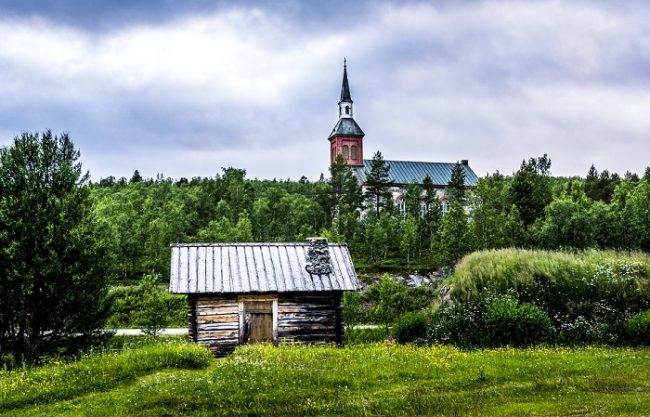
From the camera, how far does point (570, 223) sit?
54844 mm

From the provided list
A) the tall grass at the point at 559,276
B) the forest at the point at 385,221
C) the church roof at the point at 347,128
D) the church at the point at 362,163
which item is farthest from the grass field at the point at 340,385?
the church roof at the point at 347,128

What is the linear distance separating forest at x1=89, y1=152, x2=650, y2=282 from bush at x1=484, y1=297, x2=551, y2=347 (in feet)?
86.7

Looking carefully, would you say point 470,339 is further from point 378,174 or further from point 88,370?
point 378,174

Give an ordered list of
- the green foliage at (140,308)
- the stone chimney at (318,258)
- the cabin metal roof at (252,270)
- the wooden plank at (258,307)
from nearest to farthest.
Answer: the cabin metal roof at (252,270) < the wooden plank at (258,307) < the stone chimney at (318,258) < the green foliage at (140,308)

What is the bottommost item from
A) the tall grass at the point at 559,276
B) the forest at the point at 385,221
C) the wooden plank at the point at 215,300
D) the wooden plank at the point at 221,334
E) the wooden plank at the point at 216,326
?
the wooden plank at the point at 221,334

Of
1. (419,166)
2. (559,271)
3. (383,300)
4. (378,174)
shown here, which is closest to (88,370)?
(559,271)

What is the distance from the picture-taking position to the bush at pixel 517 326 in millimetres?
21234

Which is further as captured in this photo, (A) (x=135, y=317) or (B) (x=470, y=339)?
(A) (x=135, y=317)

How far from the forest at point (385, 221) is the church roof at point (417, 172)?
9161 mm

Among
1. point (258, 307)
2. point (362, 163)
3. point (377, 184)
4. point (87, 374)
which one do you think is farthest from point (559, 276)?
point (362, 163)

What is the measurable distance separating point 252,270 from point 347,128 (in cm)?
7512

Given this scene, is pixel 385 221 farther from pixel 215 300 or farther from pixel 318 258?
pixel 215 300

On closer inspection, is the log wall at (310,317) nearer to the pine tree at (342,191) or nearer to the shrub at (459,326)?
the shrub at (459,326)

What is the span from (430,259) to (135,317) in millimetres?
33747
